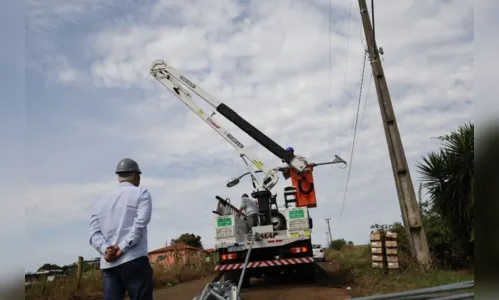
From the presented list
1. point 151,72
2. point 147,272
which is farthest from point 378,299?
point 151,72

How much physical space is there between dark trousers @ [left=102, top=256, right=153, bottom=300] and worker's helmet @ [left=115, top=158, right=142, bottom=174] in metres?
0.66

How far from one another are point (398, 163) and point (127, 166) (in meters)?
9.31

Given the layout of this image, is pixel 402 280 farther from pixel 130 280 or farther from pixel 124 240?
pixel 124 240

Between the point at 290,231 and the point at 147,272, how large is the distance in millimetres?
7759

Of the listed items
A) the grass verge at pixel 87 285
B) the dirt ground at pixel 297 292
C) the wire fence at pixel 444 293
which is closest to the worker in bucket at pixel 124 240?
the wire fence at pixel 444 293

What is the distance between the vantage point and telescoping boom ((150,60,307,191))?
41.2 feet

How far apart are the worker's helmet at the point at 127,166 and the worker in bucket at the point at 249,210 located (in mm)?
8133

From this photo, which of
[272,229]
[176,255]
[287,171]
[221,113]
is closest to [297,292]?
[272,229]

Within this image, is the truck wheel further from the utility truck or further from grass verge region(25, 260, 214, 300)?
grass verge region(25, 260, 214, 300)

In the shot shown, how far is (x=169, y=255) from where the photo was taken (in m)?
16.8

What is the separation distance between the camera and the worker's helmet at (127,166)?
3594 millimetres

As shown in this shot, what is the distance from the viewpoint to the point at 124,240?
10.7 ft

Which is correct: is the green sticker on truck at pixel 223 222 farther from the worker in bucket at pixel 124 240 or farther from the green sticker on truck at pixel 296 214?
the worker in bucket at pixel 124 240

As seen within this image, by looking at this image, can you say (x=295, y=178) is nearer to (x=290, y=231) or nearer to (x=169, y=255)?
(x=290, y=231)
